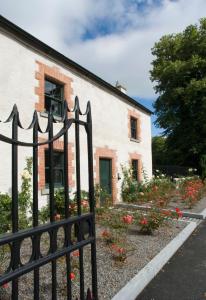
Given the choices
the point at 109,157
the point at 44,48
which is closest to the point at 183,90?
the point at 109,157

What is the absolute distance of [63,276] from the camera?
4.93 m

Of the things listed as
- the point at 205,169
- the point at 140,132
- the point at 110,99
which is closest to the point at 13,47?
the point at 110,99

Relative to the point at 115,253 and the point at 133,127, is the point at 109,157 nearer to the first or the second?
the point at 133,127

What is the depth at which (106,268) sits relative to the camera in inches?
213

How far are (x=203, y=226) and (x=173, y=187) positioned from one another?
863cm

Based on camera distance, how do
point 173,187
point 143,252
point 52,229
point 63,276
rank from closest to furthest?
point 52,229
point 63,276
point 143,252
point 173,187

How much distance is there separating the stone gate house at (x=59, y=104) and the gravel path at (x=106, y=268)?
11.3ft

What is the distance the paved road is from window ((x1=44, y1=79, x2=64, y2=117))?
Answer: 20.6 ft

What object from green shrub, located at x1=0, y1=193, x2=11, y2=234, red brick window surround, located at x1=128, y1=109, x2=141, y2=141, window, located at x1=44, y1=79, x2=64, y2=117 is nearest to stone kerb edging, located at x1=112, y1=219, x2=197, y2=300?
green shrub, located at x1=0, y1=193, x2=11, y2=234

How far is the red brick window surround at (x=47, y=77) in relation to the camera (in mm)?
9891

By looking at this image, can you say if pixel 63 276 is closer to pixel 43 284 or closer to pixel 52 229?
pixel 43 284

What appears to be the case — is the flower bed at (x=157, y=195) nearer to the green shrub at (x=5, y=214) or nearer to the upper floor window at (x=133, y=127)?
A: the upper floor window at (x=133, y=127)

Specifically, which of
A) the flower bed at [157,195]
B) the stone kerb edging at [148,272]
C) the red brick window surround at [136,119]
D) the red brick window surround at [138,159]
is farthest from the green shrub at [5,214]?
the red brick window surround at [136,119]

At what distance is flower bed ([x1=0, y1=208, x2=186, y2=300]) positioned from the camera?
4.56 metres
